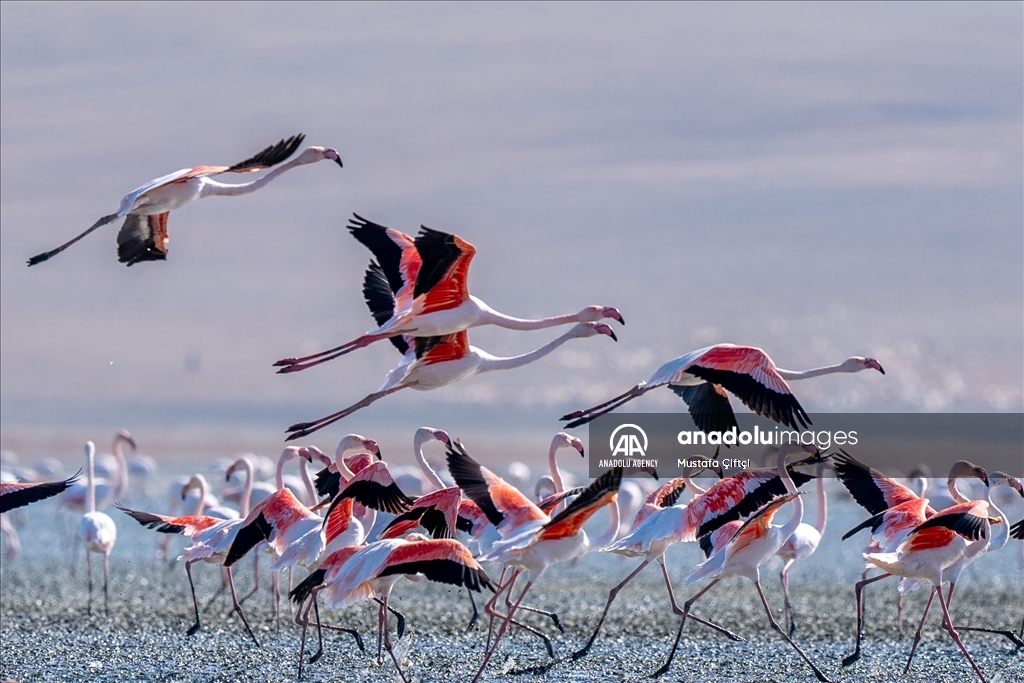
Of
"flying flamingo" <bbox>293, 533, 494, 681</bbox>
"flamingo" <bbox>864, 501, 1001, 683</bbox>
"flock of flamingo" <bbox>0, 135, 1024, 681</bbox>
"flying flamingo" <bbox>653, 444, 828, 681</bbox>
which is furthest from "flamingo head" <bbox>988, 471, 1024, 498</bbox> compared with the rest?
"flying flamingo" <bbox>293, 533, 494, 681</bbox>

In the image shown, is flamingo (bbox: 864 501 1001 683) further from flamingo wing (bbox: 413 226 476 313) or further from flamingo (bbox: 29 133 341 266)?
flamingo (bbox: 29 133 341 266)

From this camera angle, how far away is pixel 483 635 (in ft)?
41.5

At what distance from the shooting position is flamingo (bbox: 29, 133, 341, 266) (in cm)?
946

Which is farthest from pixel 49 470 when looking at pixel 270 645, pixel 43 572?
pixel 270 645

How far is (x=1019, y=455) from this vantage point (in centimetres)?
4412

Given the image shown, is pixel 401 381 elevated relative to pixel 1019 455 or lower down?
elevated

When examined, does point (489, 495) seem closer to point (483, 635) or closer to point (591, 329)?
point (591, 329)

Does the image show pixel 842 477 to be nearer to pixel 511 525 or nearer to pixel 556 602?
pixel 511 525

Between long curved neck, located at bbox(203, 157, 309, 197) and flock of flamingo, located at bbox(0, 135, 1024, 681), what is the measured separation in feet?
0.05

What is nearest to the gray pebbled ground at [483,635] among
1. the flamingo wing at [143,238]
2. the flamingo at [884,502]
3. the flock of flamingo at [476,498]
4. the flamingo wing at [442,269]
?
the flock of flamingo at [476,498]

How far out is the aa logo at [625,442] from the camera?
15.3m

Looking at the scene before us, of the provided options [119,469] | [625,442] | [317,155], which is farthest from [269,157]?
[119,469]

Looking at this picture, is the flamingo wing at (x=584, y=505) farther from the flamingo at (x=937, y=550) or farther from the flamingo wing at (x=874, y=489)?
the flamingo wing at (x=874, y=489)

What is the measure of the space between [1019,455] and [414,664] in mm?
36700
